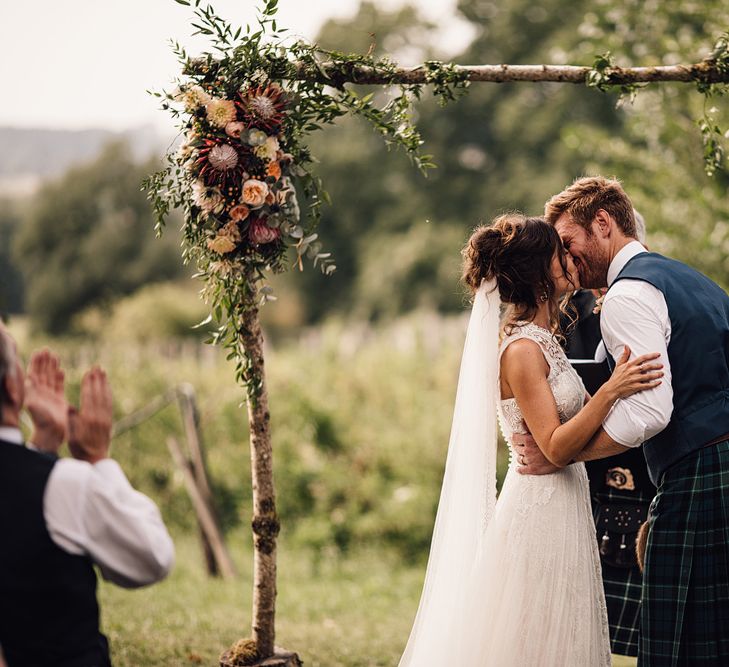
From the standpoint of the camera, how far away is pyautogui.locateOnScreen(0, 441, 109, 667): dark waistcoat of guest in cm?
238

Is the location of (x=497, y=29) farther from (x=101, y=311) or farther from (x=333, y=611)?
(x=333, y=611)

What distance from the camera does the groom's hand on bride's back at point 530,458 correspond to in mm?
3582

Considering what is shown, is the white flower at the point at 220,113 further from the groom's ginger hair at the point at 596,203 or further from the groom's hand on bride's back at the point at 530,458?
the groom's hand on bride's back at the point at 530,458

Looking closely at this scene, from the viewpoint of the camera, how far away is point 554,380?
353 cm

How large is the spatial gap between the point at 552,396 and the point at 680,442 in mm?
487

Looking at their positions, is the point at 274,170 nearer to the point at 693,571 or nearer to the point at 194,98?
the point at 194,98

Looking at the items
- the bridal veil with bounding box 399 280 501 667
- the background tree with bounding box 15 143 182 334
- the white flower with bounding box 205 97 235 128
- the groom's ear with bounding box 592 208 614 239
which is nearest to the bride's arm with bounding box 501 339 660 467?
the bridal veil with bounding box 399 280 501 667

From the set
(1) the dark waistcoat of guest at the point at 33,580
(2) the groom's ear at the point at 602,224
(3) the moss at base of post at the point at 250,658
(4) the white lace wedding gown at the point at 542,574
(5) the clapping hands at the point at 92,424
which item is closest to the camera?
(1) the dark waistcoat of guest at the point at 33,580

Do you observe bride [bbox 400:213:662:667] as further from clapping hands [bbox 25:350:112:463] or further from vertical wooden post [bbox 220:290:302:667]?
clapping hands [bbox 25:350:112:463]

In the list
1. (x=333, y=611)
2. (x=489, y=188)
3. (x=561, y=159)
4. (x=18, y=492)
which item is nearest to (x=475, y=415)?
(x=18, y=492)

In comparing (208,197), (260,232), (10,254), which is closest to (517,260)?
(260,232)

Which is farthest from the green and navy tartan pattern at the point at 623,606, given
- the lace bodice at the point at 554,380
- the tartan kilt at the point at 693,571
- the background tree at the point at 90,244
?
the background tree at the point at 90,244

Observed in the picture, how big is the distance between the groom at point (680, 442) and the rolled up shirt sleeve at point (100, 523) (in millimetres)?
1683

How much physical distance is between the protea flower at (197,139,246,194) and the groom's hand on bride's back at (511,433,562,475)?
1.59 m
